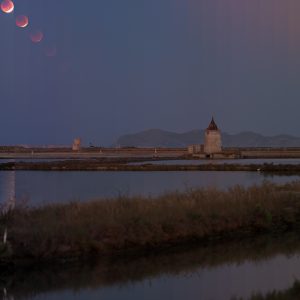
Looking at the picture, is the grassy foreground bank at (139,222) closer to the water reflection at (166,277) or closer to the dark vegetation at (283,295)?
the water reflection at (166,277)

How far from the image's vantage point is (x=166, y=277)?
30.9ft

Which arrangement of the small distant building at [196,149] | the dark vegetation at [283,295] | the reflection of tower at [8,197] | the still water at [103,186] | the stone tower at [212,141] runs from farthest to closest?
the small distant building at [196,149]
the stone tower at [212,141]
the still water at [103,186]
the reflection of tower at [8,197]
the dark vegetation at [283,295]

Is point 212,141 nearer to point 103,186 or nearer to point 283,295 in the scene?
point 103,186

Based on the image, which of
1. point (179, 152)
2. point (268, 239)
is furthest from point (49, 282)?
point (179, 152)

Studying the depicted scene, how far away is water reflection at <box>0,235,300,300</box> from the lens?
8.42m

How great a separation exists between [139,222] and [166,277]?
1.90 metres

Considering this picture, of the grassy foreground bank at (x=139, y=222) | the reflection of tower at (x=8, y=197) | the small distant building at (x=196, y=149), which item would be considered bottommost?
the grassy foreground bank at (x=139, y=222)

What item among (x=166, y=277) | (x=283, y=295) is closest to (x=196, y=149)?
(x=166, y=277)

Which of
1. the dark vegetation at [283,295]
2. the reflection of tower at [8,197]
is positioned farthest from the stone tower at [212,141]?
the dark vegetation at [283,295]

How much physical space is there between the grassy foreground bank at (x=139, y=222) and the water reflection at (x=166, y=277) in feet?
1.22

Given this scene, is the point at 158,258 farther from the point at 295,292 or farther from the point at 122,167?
the point at 122,167

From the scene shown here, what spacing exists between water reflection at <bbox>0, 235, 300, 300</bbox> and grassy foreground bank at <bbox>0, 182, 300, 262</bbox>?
1.22 feet

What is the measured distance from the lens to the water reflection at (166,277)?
8.42 m

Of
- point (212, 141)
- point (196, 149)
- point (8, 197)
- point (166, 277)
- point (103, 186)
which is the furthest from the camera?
point (196, 149)
